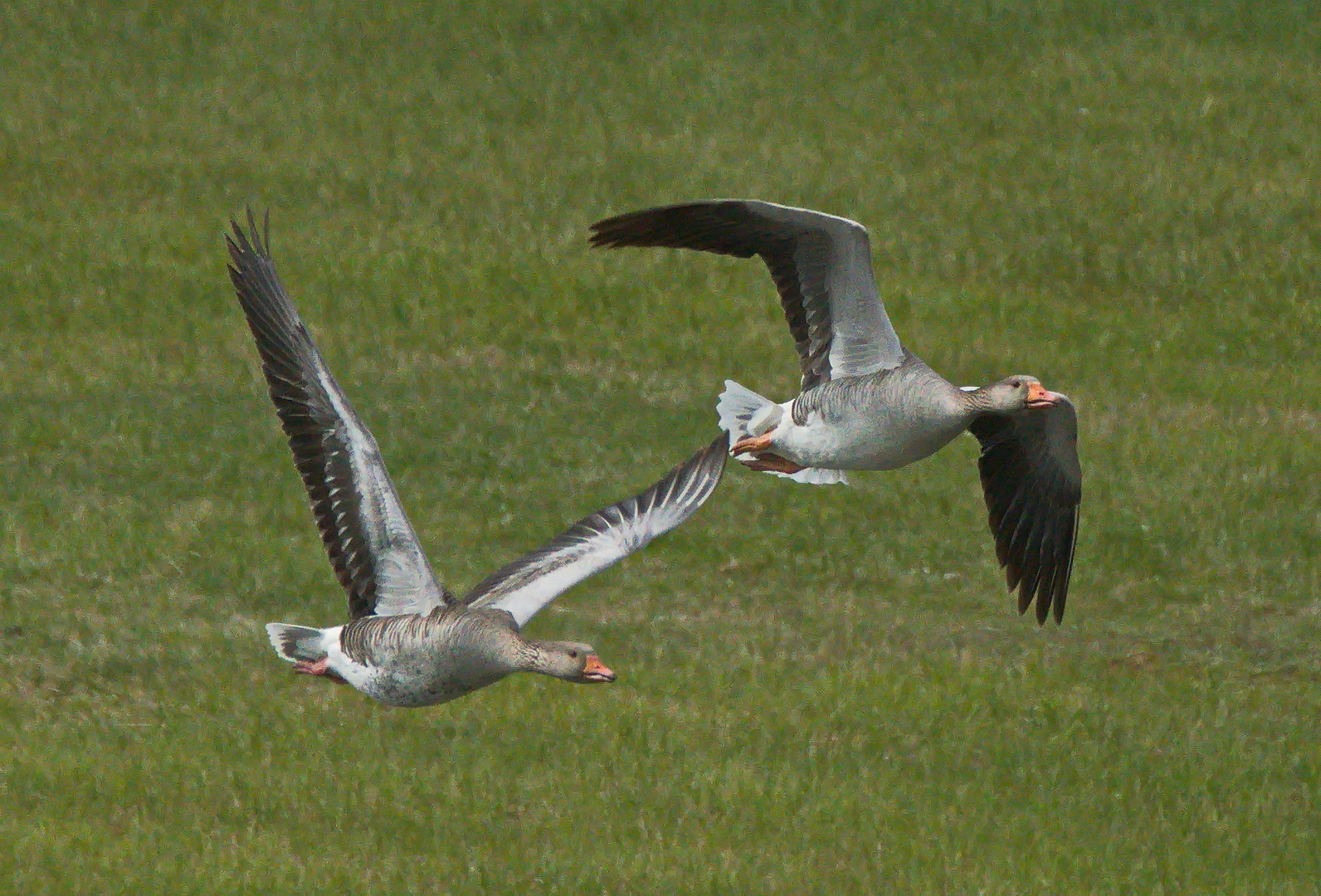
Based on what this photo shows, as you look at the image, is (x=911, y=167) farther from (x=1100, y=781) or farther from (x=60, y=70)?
(x=1100, y=781)

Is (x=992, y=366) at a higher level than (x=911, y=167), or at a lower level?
lower

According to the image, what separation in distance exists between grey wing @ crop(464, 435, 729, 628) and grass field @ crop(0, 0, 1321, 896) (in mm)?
1996

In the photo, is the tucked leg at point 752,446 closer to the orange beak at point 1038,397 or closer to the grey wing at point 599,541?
the grey wing at point 599,541

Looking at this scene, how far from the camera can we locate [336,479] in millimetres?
9141

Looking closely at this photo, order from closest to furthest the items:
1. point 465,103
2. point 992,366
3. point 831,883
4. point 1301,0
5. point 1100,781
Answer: point 831,883 < point 1100,781 < point 992,366 < point 465,103 < point 1301,0

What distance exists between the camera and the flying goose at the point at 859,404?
9211 mm

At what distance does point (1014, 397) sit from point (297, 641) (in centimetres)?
326

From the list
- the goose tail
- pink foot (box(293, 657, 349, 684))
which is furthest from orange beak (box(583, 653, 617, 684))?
the goose tail

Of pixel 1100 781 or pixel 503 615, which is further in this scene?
pixel 1100 781

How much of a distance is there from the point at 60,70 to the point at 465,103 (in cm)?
466

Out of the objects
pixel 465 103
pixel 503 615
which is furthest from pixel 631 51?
pixel 503 615

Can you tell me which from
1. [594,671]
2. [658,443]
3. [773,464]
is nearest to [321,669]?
[594,671]

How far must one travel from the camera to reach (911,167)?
74.8 ft

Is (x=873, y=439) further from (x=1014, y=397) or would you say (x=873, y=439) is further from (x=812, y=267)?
(x=812, y=267)
